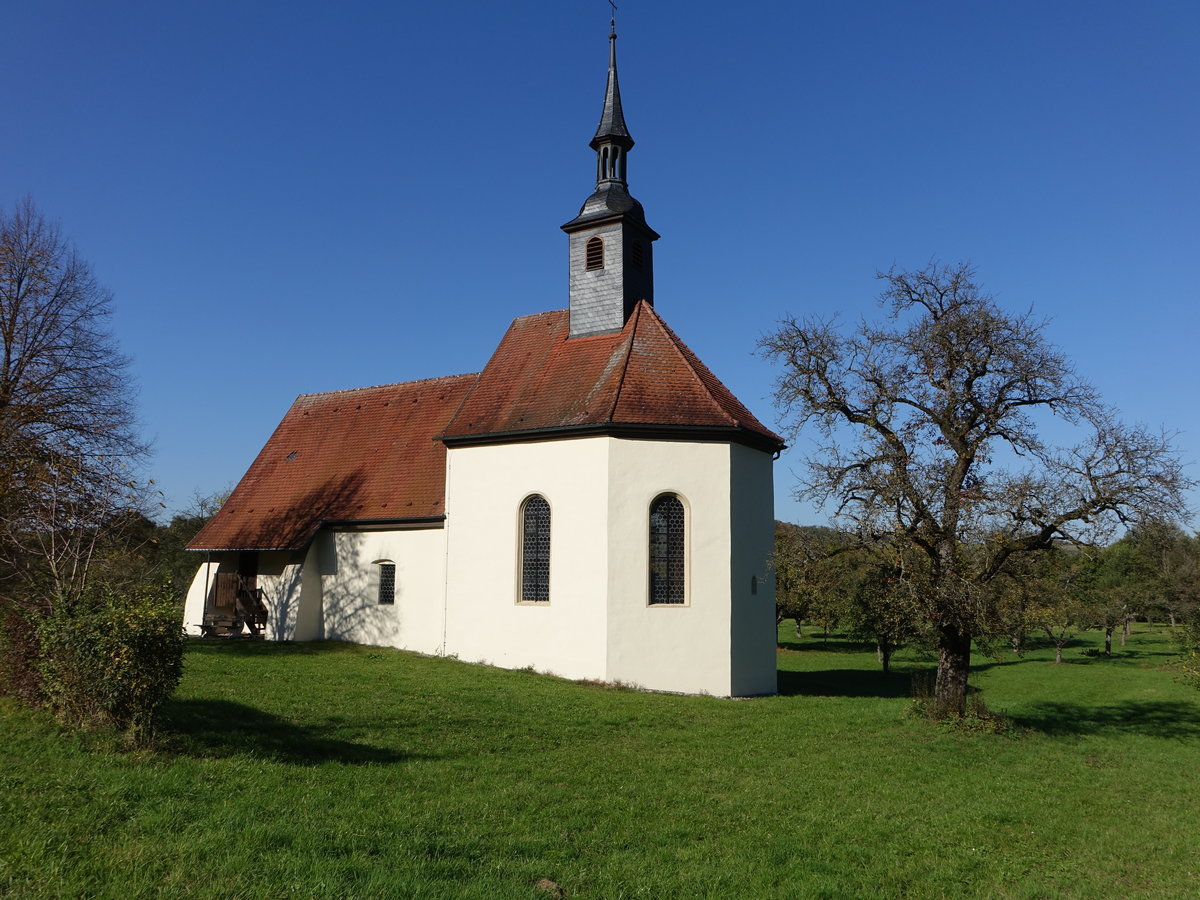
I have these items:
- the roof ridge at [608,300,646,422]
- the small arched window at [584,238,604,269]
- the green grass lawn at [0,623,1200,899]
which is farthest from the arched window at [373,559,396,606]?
the small arched window at [584,238,604,269]

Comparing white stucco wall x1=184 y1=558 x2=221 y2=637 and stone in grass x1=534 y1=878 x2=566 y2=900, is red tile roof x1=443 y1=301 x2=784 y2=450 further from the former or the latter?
stone in grass x1=534 y1=878 x2=566 y2=900

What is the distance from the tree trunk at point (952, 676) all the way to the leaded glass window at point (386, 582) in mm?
13283

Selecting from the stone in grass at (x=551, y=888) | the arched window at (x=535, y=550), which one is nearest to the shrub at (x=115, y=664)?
the stone in grass at (x=551, y=888)

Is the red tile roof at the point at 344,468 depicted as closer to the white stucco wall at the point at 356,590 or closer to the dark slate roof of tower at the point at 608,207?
the white stucco wall at the point at 356,590

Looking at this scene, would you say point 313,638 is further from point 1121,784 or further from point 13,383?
point 1121,784

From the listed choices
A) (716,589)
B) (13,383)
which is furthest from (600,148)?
(13,383)

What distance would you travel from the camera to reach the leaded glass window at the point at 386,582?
21.3 meters

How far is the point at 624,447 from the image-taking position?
1783cm

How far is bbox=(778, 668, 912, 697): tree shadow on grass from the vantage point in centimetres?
2061

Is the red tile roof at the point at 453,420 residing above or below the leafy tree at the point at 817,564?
above

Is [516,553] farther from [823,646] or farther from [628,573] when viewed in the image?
[823,646]

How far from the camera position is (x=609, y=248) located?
67.9 feet

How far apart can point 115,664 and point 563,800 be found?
15.3 feet

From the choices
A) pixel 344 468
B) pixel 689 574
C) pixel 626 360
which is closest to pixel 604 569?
pixel 689 574
